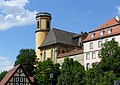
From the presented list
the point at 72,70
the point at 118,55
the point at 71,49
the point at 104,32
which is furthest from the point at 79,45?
the point at 118,55

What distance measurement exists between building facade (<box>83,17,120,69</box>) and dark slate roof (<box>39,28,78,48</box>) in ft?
56.7

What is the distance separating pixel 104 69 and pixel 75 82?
9.67 m

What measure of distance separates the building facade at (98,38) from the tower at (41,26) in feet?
92.2

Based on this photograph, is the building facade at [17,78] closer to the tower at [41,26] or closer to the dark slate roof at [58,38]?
the dark slate roof at [58,38]

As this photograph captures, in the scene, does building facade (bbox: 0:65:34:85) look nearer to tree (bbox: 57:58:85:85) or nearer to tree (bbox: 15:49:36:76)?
tree (bbox: 57:58:85:85)

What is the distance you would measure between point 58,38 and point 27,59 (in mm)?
10965

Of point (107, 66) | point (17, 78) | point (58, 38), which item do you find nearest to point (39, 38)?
point (58, 38)

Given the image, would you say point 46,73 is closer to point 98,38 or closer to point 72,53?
point 98,38

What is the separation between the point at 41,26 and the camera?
112 meters

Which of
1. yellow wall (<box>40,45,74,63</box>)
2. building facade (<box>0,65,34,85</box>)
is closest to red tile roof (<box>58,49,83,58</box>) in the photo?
yellow wall (<box>40,45,74,63</box>)

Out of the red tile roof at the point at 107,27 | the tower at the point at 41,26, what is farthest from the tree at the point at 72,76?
the tower at the point at 41,26

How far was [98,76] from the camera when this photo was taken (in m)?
55.7

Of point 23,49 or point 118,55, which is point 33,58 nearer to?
point 23,49

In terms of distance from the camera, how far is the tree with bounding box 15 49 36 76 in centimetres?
9988
